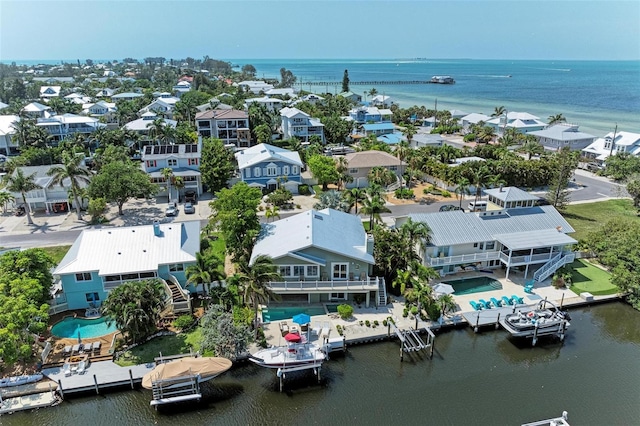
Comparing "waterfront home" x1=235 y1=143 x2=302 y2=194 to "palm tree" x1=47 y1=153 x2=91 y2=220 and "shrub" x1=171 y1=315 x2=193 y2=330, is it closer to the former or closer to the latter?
"palm tree" x1=47 y1=153 x2=91 y2=220

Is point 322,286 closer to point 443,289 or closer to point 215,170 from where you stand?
point 443,289

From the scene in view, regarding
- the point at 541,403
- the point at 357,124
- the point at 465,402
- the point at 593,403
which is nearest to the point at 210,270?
the point at 465,402

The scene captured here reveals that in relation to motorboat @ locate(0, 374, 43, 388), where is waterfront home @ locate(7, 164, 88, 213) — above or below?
above

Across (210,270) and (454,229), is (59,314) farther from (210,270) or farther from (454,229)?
(454,229)

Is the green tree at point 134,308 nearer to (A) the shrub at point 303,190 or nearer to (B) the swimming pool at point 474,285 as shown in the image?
(B) the swimming pool at point 474,285

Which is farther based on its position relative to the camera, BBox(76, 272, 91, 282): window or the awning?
the awning

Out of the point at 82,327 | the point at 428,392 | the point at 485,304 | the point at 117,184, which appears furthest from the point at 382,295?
the point at 117,184

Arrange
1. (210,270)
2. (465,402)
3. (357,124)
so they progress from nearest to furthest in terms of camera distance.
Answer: (465,402), (210,270), (357,124)

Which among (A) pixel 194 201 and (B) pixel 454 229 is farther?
(A) pixel 194 201

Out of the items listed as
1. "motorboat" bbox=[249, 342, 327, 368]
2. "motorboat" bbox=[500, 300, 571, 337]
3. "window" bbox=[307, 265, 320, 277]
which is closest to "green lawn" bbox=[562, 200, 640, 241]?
"motorboat" bbox=[500, 300, 571, 337]
